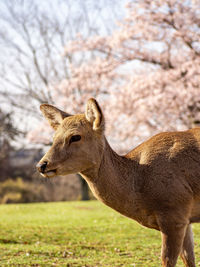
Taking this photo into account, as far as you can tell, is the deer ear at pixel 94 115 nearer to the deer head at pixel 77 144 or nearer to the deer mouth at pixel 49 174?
the deer head at pixel 77 144

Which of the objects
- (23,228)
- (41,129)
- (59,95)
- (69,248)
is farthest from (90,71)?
(69,248)

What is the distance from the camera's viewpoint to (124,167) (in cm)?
507

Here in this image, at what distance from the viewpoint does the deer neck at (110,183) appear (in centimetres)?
480

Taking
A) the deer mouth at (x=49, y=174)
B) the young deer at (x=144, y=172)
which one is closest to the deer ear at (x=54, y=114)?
the young deer at (x=144, y=172)

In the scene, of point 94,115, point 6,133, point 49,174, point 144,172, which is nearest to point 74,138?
point 94,115

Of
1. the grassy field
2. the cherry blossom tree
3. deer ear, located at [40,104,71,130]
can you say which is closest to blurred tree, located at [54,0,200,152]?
the cherry blossom tree

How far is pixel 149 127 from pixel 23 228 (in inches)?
438

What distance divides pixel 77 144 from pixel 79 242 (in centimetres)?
585

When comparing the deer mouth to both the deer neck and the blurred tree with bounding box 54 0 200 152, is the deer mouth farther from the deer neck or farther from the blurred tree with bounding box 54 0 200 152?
the blurred tree with bounding box 54 0 200 152

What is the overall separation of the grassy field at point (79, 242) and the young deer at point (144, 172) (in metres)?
2.45

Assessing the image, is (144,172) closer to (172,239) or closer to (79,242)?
(172,239)

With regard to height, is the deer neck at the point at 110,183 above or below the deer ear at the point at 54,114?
below

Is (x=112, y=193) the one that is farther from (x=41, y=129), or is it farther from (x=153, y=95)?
(x=41, y=129)

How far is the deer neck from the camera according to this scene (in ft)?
15.8
